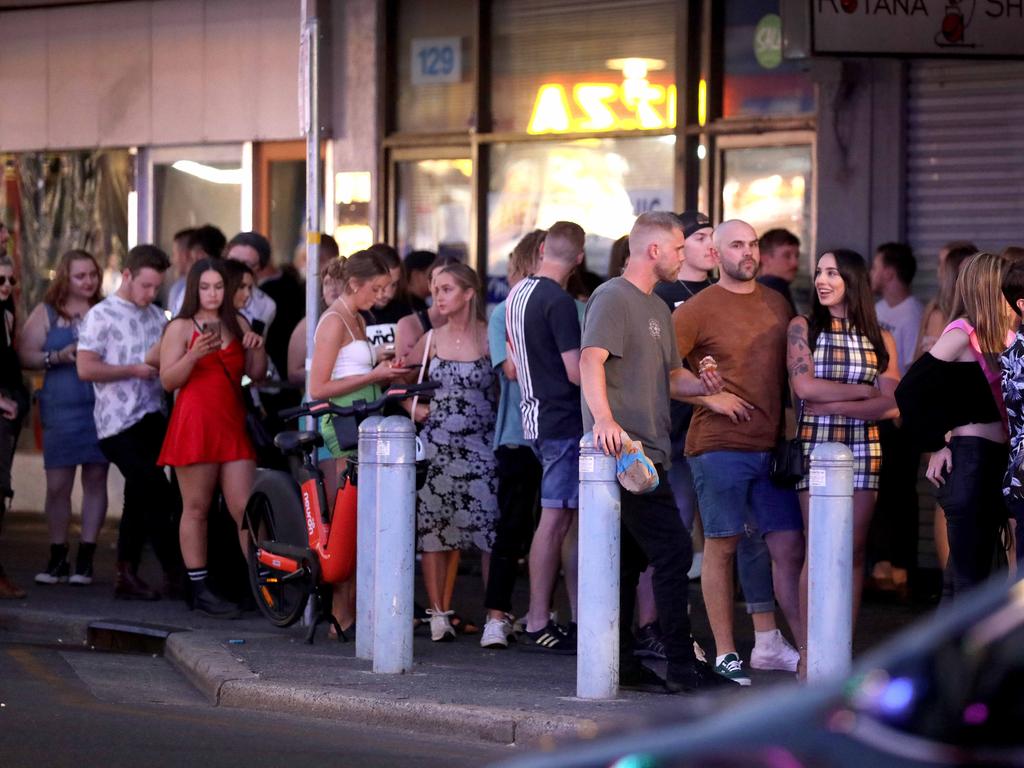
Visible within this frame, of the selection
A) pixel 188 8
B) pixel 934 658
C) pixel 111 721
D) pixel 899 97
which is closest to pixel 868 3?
pixel 899 97

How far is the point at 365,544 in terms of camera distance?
8.54 meters

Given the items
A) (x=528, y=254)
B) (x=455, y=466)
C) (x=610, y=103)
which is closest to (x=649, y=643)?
(x=455, y=466)

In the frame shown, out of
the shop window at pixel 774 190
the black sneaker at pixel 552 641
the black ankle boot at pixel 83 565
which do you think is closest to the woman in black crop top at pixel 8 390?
the black ankle boot at pixel 83 565

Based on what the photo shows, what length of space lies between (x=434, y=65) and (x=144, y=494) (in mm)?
4892

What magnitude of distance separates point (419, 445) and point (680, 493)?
139 centimetres

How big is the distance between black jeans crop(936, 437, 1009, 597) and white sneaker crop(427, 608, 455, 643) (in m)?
2.76

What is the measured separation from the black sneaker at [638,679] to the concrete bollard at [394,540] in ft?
3.26

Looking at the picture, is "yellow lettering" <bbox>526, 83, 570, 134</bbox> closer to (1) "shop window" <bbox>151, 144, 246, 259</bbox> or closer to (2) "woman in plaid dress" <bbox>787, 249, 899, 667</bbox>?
(1) "shop window" <bbox>151, 144, 246, 259</bbox>

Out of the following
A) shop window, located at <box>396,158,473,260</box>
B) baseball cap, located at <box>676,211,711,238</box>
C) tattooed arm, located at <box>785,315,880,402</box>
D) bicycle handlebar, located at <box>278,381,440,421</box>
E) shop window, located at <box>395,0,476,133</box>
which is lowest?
bicycle handlebar, located at <box>278,381,440,421</box>

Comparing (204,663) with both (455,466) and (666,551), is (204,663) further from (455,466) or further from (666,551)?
(666,551)

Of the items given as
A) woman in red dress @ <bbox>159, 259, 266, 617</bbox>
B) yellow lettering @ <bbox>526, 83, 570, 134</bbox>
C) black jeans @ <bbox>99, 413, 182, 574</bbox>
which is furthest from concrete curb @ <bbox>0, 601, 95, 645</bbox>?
yellow lettering @ <bbox>526, 83, 570, 134</bbox>

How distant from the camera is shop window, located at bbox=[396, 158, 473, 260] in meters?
14.4

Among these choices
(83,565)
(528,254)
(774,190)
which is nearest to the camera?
(528,254)

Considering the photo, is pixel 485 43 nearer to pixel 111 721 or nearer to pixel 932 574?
pixel 932 574
